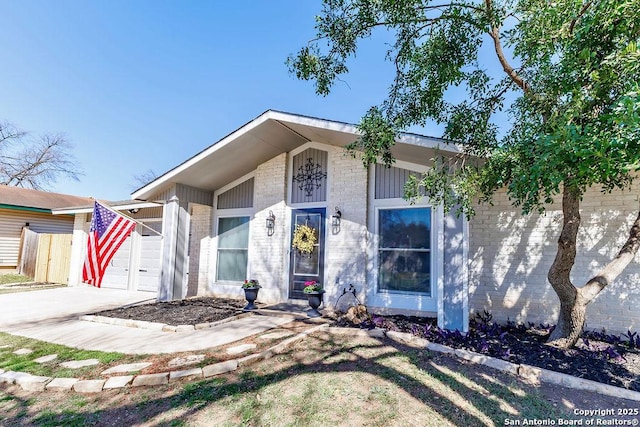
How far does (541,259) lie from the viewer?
20.2ft

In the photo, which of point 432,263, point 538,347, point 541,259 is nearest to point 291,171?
point 432,263

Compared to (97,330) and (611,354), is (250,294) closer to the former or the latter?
(97,330)

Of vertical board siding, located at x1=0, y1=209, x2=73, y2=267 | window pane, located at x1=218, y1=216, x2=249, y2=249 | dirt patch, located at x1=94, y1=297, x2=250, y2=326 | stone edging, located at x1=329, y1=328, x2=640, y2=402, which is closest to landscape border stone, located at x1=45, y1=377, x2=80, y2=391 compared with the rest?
dirt patch, located at x1=94, y1=297, x2=250, y2=326

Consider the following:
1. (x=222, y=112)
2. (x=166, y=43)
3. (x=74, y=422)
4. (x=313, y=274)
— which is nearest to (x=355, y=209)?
(x=313, y=274)

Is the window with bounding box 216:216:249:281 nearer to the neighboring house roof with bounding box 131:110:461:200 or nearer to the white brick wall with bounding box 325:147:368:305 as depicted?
the neighboring house roof with bounding box 131:110:461:200

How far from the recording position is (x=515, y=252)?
637cm

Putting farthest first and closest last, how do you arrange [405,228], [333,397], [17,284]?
[17,284] → [405,228] → [333,397]

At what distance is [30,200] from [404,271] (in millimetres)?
17886

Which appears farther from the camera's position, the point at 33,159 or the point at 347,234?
the point at 33,159

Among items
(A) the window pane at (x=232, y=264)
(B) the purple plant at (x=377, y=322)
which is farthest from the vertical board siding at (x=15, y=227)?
(B) the purple plant at (x=377, y=322)

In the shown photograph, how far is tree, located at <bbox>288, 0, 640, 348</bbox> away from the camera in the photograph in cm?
327

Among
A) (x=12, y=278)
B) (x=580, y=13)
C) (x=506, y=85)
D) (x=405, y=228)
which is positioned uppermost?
(x=580, y=13)

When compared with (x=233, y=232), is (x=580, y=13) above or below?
above

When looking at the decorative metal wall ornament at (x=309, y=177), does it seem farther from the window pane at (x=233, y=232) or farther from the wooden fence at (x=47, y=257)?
the wooden fence at (x=47, y=257)
